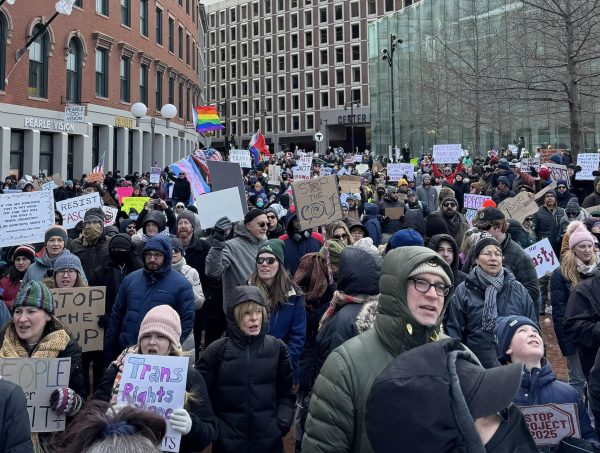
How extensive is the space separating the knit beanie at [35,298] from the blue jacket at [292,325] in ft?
5.59

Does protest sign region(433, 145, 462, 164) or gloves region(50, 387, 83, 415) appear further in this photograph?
protest sign region(433, 145, 462, 164)

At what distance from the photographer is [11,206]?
302 inches

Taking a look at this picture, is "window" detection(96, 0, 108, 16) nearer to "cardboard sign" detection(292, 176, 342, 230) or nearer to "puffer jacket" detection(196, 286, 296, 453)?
"cardboard sign" detection(292, 176, 342, 230)

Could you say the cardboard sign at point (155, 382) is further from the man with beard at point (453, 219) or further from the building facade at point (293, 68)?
the building facade at point (293, 68)

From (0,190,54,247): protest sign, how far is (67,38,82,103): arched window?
65.5 ft

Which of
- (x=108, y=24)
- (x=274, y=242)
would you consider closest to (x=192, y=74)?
(x=108, y=24)

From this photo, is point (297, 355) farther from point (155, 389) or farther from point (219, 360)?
point (155, 389)

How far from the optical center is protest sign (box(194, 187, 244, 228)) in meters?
7.54

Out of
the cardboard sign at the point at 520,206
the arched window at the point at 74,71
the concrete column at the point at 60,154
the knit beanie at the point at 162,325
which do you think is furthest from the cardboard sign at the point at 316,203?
the arched window at the point at 74,71

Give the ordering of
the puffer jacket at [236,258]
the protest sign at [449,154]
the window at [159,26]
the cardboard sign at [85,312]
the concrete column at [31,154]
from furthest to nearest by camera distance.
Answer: the window at [159,26] → the concrete column at [31,154] → the protest sign at [449,154] → the puffer jacket at [236,258] → the cardboard sign at [85,312]

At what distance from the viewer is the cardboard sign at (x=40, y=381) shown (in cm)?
357

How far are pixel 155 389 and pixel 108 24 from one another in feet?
93.0

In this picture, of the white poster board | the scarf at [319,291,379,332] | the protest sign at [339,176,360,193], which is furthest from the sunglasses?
the protest sign at [339,176,360,193]

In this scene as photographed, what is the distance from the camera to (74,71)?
26.4 metres
